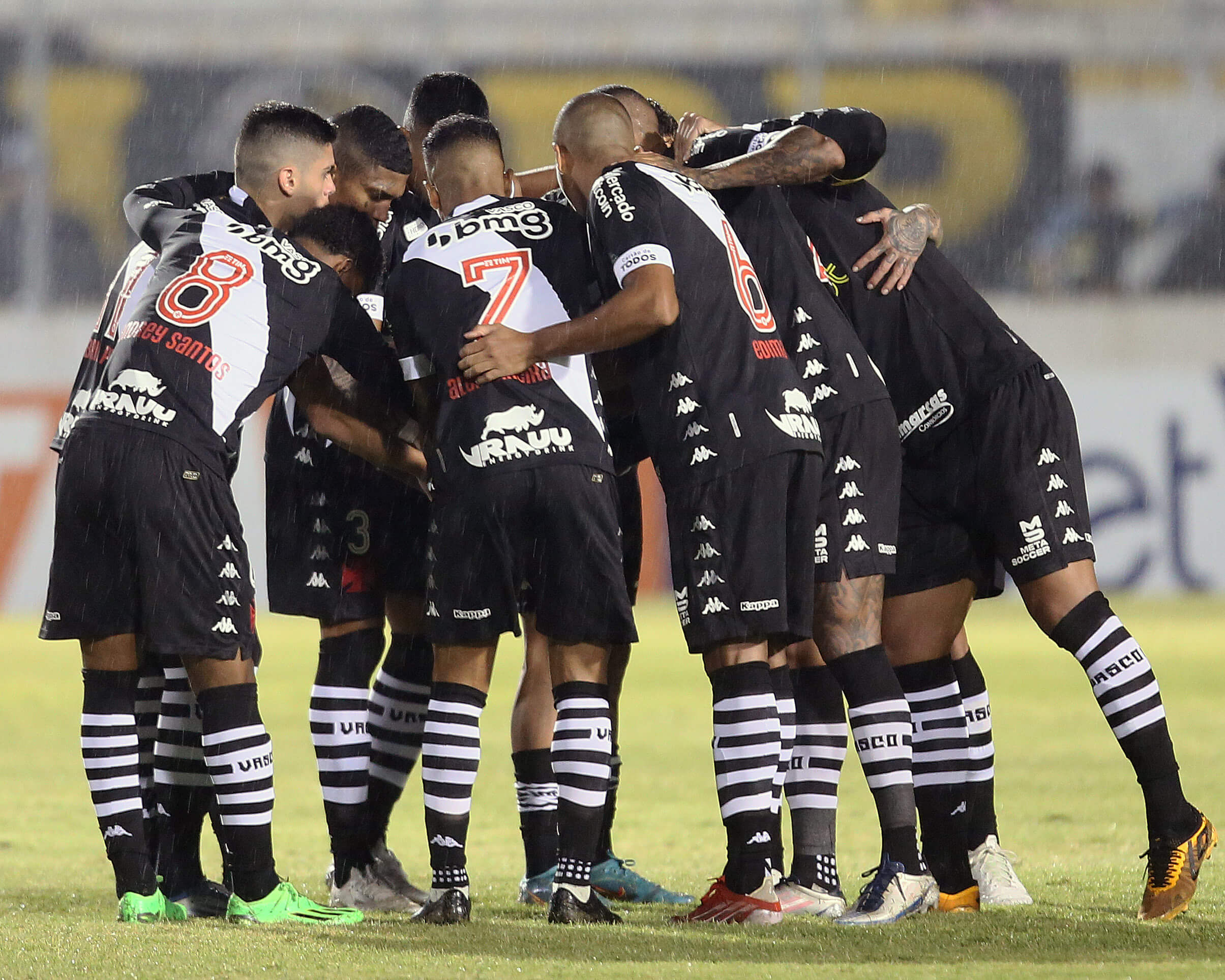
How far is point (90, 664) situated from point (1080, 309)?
51.5ft

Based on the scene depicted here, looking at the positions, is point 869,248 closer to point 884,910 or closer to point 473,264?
point 473,264

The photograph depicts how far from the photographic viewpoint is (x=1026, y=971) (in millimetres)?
3609

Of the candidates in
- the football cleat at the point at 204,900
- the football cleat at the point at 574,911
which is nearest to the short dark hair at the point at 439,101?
the football cleat at the point at 204,900

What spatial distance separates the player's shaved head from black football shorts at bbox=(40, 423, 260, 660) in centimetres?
109

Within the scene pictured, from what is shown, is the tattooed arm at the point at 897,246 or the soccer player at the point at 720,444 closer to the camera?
the soccer player at the point at 720,444

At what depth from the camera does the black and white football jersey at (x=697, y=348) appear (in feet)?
14.5

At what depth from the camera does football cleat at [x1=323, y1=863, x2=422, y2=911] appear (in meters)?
4.77

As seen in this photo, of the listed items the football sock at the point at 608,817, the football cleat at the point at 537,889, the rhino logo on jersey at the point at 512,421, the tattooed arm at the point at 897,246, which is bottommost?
the football cleat at the point at 537,889

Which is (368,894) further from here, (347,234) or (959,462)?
(959,462)

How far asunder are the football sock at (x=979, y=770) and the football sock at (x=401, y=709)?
5.43ft

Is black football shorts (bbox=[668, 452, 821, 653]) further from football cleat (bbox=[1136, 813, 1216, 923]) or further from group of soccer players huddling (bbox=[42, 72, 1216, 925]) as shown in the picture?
football cleat (bbox=[1136, 813, 1216, 923])

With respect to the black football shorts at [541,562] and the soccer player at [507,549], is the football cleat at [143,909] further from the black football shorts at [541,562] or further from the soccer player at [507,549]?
the black football shorts at [541,562]

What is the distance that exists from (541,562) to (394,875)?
1207 millimetres

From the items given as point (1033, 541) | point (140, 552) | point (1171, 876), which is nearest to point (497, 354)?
point (140, 552)
